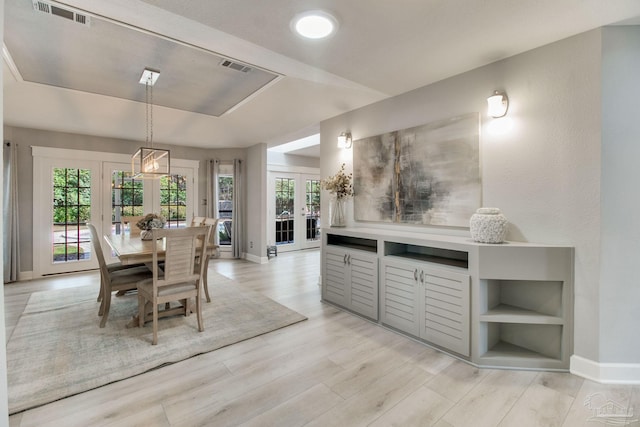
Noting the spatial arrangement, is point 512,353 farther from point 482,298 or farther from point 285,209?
point 285,209

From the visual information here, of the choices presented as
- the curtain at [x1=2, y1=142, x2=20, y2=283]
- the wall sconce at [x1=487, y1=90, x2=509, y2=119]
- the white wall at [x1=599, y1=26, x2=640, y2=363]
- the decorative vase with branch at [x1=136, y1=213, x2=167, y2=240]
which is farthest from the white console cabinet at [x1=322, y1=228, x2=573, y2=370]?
the curtain at [x1=2, y1=142, x2=20, y2=283]

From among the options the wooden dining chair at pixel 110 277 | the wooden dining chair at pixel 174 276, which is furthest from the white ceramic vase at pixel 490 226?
the wooden dining chair at pixel 110 277

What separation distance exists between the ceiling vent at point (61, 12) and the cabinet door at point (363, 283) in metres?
3.00

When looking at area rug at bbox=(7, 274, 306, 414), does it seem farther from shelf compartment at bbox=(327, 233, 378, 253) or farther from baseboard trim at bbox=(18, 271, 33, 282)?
baseboard trim at bbox=(18, 271, 33, 282)

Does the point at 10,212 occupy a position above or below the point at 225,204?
below

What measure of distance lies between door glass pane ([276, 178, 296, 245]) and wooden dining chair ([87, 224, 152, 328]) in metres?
4.08

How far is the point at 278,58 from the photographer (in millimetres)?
2670

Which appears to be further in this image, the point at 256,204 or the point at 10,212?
the point at 256,204

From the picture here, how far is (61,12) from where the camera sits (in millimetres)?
2203

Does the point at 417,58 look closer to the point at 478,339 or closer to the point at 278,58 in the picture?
the point at 278,58

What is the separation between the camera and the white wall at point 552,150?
2193 mm

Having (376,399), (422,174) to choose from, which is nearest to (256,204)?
(422,174)

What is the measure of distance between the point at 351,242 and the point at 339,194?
0.62 meters

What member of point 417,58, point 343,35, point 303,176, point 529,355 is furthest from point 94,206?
point 529,355
